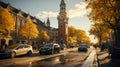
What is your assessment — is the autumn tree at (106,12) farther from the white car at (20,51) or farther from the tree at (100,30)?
the white car at (20,51)

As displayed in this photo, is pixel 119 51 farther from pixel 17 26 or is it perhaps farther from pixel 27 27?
pixel 17 26

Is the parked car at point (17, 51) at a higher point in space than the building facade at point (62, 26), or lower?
lower

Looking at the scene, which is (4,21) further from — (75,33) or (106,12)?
(75,33)

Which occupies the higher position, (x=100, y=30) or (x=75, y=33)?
(x=75, y=33)

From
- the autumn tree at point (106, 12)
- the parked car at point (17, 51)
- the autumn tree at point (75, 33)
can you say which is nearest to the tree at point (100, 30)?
the autumn tree at point (106, 12)

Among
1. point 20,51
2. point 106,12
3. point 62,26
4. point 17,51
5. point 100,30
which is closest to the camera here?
point 17,51

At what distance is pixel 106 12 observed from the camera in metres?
28.2

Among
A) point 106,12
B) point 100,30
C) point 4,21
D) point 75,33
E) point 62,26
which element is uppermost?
point 62,26

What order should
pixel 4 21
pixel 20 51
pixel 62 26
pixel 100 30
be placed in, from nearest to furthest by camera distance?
pixel 20 51
pixel 4 21
pixel 100 30
pixel 62 26

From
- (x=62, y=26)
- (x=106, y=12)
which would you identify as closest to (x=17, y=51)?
(x=106, y=12)

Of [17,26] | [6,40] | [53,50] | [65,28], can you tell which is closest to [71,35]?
[65,28]

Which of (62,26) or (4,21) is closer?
(4,21)

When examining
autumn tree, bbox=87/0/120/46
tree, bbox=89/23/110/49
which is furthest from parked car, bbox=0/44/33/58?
tree, bbox=89/23/110/49

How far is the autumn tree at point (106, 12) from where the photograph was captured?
88.9 ft
